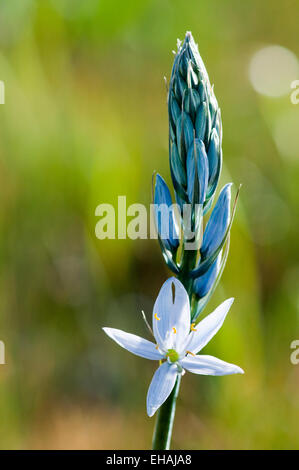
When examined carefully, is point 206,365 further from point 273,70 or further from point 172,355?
point 273,70

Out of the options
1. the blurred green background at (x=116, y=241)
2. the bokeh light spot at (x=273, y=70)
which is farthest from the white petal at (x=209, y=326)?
the bokeh light spot at (x=273, y=70)

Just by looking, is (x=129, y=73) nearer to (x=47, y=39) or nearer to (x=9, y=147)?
(x=47, y=39)

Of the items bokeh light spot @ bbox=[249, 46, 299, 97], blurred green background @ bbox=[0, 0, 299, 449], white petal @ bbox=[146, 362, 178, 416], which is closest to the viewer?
white petal @ bbox=[146, 362, 178, 416]

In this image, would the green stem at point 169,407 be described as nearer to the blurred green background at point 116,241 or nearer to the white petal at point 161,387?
the white petal at point 161,387

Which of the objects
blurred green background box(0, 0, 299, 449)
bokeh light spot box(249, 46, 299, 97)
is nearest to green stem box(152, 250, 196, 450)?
blurred green background box(0, 0, 299, 449)

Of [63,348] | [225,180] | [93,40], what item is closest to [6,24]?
[93,40]

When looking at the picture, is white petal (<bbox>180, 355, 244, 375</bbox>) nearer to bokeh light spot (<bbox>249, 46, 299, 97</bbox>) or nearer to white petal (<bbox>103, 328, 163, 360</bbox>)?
white petal (<bbox>103, 328, 163, 360</bbox>)

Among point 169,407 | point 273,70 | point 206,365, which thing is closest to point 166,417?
point 169,407
